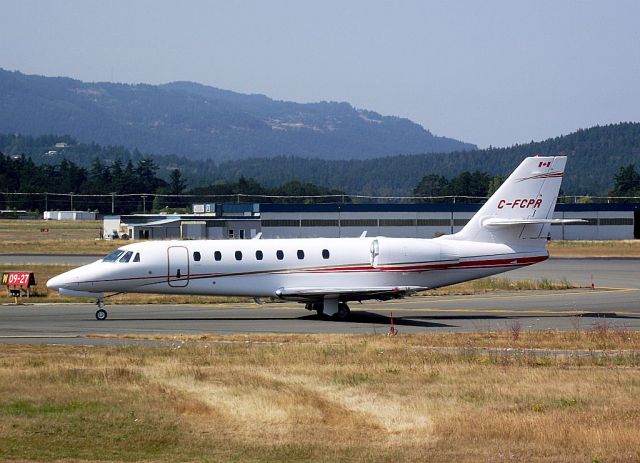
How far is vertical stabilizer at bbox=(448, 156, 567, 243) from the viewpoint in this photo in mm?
34969

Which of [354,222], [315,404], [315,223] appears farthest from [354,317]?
[354,222]

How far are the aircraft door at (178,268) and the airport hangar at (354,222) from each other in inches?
2313

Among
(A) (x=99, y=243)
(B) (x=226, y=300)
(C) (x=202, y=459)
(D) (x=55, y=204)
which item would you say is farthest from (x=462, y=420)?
(D) (x=55, y=204)

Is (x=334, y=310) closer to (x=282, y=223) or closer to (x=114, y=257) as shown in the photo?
(x=114, y=257)

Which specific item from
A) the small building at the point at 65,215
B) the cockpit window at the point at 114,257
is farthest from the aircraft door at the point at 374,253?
the small building at the point at 65,215

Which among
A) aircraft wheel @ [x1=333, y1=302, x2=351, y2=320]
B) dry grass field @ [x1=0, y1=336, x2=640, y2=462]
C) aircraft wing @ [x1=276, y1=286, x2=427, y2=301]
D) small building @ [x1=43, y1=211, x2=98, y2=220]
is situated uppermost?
small building @ [x1=43, y1=211, x2=98, y2=220]

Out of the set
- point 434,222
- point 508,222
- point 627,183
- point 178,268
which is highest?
point 627,183

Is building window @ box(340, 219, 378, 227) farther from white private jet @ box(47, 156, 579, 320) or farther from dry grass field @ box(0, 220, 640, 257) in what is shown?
white private jet @ box(47, 156, 579, 320)

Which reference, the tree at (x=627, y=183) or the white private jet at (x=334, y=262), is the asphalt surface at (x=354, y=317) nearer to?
the white private jet at (x=334, y=262)

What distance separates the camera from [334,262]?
3469cm

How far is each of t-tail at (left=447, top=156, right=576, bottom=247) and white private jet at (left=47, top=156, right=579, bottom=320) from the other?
3 centimetres

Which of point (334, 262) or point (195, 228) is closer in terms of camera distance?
point (334, 262)

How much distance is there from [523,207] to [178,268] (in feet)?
39.8

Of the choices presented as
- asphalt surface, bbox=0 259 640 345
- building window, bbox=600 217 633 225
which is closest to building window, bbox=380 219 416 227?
building window, bbox=600 217 633 225
